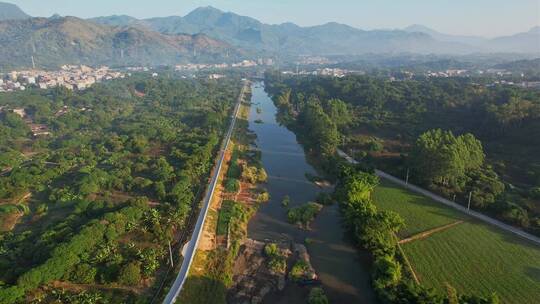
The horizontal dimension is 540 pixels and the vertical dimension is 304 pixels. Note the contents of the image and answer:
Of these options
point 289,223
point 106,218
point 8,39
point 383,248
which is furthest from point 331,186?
point 8,39

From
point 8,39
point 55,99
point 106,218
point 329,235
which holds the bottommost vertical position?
point 329,235

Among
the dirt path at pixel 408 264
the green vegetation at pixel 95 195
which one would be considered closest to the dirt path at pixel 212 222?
the green vegetation at pixel 95 195

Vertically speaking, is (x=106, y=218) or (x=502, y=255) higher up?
(x=106, y=218)

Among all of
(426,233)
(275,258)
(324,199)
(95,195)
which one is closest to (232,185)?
(324,199)

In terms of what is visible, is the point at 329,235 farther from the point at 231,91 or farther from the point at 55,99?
the point at 231,91

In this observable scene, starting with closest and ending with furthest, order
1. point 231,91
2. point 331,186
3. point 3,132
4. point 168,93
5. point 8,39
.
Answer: point 331,186
point 3,132
point 168,93
point 231,91
point 8,39

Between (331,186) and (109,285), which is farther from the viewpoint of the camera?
(331,186)

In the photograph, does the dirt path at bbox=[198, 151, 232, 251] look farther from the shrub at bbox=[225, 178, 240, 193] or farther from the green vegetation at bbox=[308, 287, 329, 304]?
the green vegetation at bbox=[308, 287, 329, 304]

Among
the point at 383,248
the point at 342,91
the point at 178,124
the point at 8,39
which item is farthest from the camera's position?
the point at 8,39
